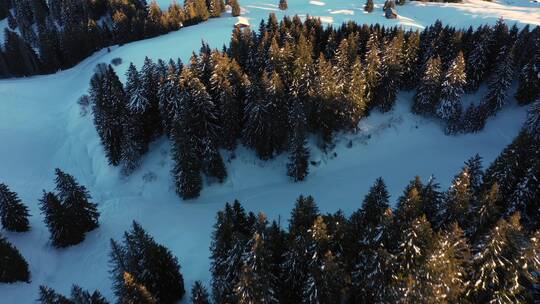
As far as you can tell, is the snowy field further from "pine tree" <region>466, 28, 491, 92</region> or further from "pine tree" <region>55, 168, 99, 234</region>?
"pine tree" <region>55, 168, 99, 234</region>

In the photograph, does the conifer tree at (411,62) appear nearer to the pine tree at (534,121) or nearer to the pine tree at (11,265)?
the pine tree at (534,121)

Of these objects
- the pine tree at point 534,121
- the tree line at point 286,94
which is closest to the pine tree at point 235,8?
the tree line at point 286,94

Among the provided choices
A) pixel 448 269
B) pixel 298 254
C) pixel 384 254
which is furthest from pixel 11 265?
pixel 448 269

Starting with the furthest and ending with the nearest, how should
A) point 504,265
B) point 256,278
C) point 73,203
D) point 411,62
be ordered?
point 411,62 → point 73,203 → point 256,278 → point 504,265

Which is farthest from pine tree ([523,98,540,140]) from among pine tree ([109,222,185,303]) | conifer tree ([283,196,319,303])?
pine tree ([109,222,185,303])

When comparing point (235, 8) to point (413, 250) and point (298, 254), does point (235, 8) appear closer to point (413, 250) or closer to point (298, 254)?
point (298, 254)
